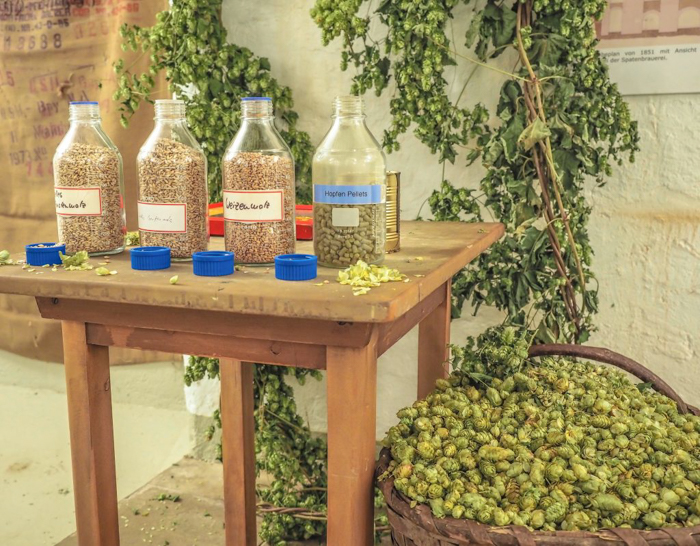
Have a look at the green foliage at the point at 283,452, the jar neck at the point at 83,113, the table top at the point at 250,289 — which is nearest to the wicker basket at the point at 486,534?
the table top at the point at 250,289

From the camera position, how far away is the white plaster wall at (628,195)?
186 centimetres

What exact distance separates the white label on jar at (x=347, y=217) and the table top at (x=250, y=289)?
8 centimetres

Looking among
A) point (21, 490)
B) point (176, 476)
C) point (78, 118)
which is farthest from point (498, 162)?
point (21, 490)

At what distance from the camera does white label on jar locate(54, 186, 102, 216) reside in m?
1.27

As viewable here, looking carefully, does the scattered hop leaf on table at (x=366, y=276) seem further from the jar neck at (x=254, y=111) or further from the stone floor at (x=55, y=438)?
the stone floor at (x=55, y=438)

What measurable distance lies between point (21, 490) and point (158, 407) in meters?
0.70

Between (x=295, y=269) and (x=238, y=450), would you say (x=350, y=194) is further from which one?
(x=238, y=450)

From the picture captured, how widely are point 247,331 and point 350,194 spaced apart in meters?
0.27

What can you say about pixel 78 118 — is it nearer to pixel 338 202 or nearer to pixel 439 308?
pixel 338 202

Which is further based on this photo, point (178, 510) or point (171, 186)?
point (178, 510)

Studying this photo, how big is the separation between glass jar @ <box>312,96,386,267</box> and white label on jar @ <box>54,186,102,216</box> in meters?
0.39

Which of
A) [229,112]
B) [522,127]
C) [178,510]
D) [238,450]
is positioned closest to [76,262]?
[238,450]

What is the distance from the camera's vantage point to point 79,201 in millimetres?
1271

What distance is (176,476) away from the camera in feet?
7.98
